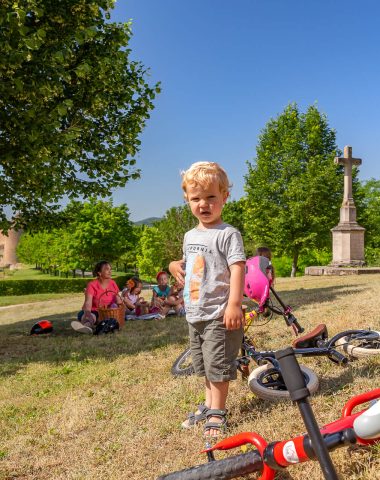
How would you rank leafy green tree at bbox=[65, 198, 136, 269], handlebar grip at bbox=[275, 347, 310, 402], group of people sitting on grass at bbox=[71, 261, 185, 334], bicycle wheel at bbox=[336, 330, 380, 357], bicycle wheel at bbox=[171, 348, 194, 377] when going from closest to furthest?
handlebar grip at bbox=[275, 347, 310, 402], bicycle wheel at bbox=[336, 330, 380, 357], bicycle wheel at bbox=[171, 348, 194, 377], group of people sitting on grass at bbox=[71, 261, 185, 334], leafy green tree at bbox=[65, 198, 136, 269]

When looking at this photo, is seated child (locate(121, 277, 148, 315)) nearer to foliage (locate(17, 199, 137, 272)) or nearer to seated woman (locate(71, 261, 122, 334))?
seated woman (locate(71, 261, 122, 334))

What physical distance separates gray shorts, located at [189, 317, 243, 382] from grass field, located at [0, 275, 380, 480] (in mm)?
488

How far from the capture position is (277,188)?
3378 cm

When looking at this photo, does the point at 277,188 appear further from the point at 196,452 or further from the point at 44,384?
the point at 196,452

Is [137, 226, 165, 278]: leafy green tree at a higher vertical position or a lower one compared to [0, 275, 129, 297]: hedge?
higher

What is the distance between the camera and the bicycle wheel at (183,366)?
546 cm

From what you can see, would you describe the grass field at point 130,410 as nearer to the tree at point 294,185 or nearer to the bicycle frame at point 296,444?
the bicycle frame at point 296,444

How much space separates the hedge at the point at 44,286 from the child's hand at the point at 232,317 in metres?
35.9

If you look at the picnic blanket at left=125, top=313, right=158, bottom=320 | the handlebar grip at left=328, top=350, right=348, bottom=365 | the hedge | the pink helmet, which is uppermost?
the pink helmet

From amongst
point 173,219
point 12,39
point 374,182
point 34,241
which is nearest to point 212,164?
point 12,39

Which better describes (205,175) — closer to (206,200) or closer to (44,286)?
(206,200)

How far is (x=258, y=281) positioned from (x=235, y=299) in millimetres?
1409

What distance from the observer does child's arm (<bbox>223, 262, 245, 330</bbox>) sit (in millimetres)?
3385

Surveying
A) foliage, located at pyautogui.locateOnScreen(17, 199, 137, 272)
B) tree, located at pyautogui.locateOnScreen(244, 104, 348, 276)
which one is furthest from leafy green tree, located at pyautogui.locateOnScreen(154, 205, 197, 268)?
tree, located at pyautogui.locateOnScreen(244, 104, 348, 276)
